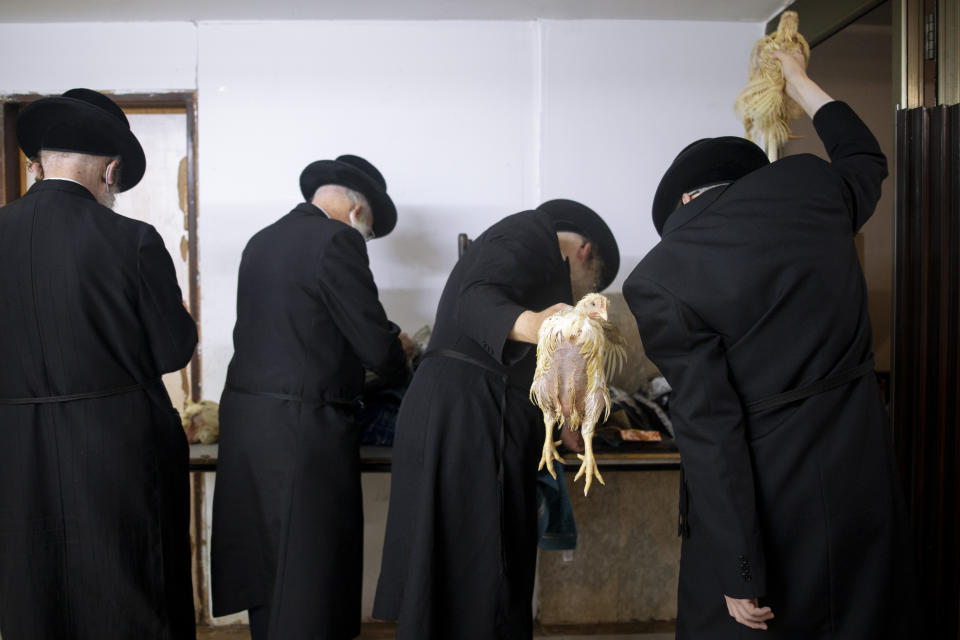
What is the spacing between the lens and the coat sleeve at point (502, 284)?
55.0 inches

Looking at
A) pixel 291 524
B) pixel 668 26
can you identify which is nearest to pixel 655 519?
pixel 291 524

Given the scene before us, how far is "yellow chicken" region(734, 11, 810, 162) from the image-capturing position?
1816mm

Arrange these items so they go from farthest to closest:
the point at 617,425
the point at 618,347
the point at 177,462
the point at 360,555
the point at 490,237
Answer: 1. the point at 617,425
2. the point at 360,555
3. the point at 177,462
4. the point at 490,237
5. the point at 618,347

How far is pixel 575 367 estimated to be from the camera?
46.8 inches

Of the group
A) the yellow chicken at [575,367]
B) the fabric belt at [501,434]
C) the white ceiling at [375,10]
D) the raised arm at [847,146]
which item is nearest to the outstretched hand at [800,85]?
the raised arm at [847,146]

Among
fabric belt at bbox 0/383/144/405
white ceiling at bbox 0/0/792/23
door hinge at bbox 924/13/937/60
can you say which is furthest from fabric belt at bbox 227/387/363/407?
door hinge at bbox 924/13/937/60

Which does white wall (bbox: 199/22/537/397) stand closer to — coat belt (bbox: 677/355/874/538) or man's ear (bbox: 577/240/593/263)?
man's ear (bbox: 577/240/593/263)

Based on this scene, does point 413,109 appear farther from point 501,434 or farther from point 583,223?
point 501,434

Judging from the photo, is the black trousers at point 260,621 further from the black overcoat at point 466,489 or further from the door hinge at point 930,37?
the door hinge at point 930,37

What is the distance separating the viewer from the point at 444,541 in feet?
6.11

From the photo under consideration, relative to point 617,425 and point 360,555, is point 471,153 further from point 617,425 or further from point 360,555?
point 360,555

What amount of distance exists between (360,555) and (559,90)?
223 centimetres

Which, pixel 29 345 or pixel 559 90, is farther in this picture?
pixel 559 90

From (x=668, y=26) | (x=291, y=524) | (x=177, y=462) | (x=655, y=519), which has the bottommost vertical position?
(x=655, y=519)
